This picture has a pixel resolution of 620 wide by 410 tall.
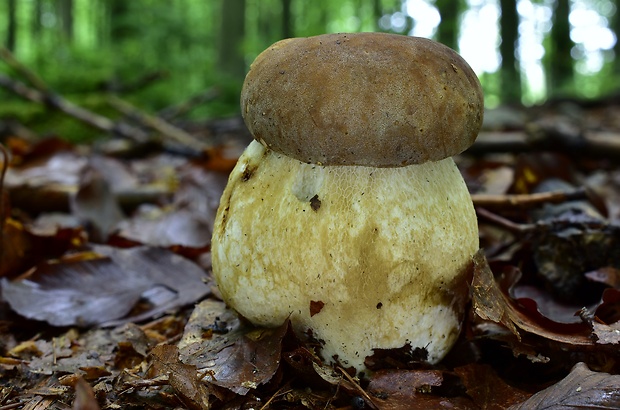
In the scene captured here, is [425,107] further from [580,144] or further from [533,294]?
[580,144]

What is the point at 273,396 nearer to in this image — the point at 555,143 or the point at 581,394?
the point at 581,394

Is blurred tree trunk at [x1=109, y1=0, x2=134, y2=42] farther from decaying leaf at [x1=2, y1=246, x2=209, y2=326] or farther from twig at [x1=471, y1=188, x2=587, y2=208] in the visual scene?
twig at [x1=471, y1=188, x2=587, y2=208]

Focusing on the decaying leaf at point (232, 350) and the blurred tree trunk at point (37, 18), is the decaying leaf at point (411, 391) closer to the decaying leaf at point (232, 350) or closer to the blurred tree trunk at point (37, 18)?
the decaying leaf at point (232, 350)

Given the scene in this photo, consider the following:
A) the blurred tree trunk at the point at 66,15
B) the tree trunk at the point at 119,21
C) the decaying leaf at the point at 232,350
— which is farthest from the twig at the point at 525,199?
the blurred tree trunk at the point at 66,15

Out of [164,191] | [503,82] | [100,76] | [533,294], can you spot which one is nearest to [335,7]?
[503,82]

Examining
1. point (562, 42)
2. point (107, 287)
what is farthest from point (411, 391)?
point (562, 42)
